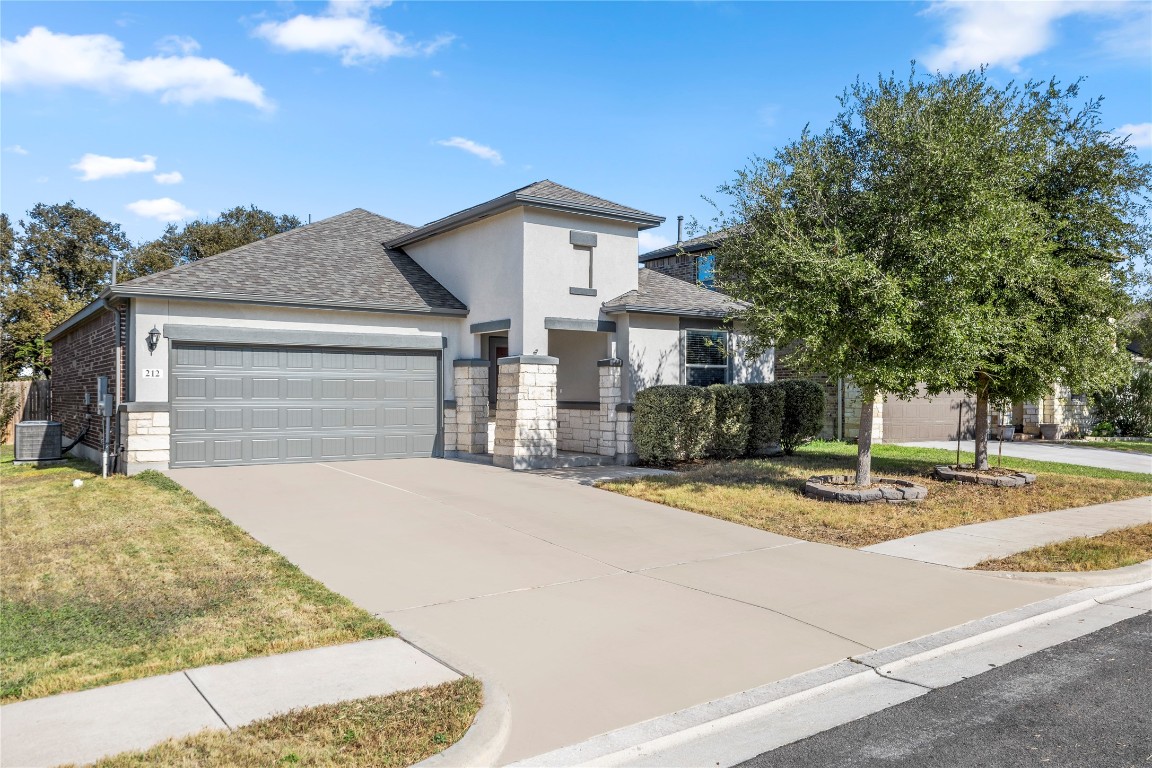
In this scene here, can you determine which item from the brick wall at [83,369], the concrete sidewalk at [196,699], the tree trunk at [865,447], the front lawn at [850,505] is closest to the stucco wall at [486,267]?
the front lawn at [850,505]

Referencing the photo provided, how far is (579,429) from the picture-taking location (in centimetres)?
1750

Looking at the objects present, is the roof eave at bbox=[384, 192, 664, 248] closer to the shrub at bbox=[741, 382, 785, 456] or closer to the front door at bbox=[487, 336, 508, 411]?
the front door at bbox=[487, 336, 508, 411]

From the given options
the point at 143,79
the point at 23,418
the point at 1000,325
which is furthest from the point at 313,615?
the point at 23,418

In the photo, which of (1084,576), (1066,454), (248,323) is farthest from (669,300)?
(1066,454)

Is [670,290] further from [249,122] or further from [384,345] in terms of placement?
[249,122]

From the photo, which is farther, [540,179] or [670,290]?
[670,290]

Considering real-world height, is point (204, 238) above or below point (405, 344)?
above

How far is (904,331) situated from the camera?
1018 centimetres

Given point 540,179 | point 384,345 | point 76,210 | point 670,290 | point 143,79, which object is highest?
point 76,210

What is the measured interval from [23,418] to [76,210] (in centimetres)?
2591

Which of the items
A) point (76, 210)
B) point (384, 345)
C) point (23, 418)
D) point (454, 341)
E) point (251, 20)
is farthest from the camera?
point (76, 210)

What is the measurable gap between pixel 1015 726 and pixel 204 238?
42835 mm

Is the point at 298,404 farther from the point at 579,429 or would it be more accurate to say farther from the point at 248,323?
the point at 579,429

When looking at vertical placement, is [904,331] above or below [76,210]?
below
